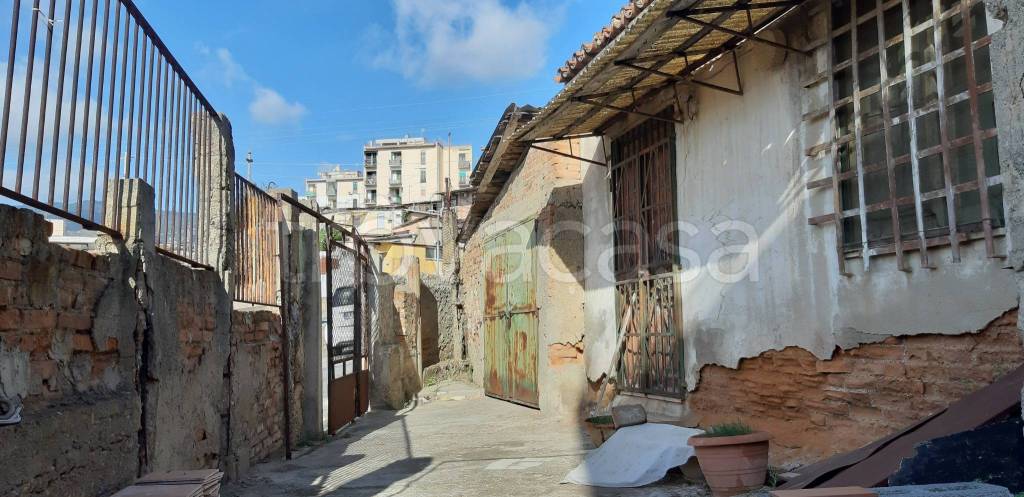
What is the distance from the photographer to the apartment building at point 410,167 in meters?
81.0

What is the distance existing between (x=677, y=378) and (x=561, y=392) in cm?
298

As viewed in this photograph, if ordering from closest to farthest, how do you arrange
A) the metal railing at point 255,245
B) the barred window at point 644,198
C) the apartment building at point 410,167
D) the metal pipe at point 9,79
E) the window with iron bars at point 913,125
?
1. the metal pipe at point 9,79
2. the window with iron bars at point 913,125
3. the metal railing at point 255,245
4. the barred window at point 644,198
5. the apartment building at point 410,167

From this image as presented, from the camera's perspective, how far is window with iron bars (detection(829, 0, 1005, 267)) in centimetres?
434

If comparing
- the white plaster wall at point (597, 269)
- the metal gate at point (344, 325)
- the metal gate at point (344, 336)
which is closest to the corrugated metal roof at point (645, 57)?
the white plaster wall at point (597, 269)

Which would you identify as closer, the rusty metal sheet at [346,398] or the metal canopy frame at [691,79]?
the metal canopy frame at [691,79]

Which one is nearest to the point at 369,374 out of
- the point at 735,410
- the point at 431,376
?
the point at 431,376

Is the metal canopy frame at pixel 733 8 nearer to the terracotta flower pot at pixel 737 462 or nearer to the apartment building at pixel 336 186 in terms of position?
the terracotta flower pot at pixel 737 462

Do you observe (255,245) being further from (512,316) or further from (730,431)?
(512,316)

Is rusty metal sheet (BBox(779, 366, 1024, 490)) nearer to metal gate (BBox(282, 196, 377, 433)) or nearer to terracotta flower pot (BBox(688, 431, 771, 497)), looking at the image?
terracotta flower pot (BBox(688, 431, 771, 497))

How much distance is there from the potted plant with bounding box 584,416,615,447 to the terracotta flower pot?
84.8 inches

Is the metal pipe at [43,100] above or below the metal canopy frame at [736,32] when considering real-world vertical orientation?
below

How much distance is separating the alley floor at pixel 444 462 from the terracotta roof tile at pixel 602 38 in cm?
407

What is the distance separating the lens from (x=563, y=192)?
10797mm

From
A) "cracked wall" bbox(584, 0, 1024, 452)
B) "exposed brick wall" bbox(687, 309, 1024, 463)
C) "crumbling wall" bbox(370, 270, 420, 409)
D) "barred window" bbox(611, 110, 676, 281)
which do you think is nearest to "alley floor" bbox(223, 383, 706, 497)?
"exposed brick wall" bbox(687, 309, 1024, 463)
